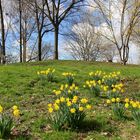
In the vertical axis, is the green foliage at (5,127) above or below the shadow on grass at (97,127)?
above

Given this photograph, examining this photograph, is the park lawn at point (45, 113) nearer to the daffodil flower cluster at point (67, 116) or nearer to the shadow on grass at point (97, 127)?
the shadow on grass at point (97, 127)

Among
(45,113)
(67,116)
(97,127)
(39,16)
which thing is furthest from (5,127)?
(39,16)

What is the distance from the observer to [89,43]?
191 feet

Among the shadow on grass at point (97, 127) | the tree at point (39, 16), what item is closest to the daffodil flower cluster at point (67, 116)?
the shadow on grass at point (97, 127)

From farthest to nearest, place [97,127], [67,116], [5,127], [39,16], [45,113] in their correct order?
1. [39,16]
2. [45,113]
3. [97,127]
4. [67,116]
5. [5,127]

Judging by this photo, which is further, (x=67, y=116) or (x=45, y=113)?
(x=45, y=113)

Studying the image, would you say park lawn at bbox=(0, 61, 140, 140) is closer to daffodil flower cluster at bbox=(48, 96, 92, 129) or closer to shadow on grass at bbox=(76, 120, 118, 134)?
shadow on grass at bbox=(76, 120, 118, 134)

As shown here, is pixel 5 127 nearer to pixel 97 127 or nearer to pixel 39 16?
pixel 97 127

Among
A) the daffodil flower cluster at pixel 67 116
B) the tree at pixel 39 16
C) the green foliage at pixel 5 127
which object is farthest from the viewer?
the tree at pixel 39 16

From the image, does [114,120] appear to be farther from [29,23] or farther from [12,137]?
[29,23]

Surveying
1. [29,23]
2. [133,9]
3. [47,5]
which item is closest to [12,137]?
[133,9]

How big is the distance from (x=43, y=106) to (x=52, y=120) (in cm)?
195

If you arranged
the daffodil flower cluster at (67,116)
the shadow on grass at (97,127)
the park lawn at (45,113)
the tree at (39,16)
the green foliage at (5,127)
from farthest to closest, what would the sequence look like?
the tree at (39,16)
the shadow on grass at (97,127)
the daffodil flower cluster at (67,116)
the park lawn at (45,113)
the green foliage at (5,127)

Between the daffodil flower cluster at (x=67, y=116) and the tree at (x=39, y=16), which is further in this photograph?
the tree at (x=39, y=16)
